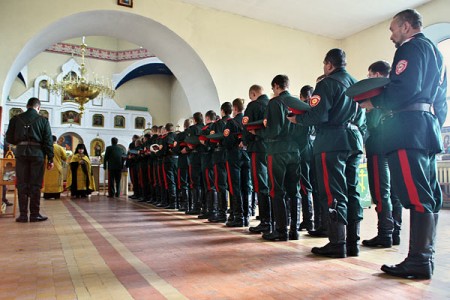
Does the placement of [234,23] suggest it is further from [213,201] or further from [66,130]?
[66,130]

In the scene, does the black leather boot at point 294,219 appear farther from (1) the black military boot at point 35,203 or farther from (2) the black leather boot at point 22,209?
(2) the black leather boot at point 22,209

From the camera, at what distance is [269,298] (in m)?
2.04

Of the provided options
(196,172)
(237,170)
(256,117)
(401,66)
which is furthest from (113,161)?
(401,66)

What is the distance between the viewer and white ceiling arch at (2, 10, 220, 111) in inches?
300

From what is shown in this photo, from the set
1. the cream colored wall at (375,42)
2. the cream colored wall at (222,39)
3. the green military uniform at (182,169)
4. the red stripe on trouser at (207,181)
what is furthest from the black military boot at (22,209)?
the cream colored wall at (375,42)

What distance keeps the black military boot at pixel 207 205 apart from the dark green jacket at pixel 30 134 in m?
2.32

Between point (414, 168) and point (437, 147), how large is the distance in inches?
8.3

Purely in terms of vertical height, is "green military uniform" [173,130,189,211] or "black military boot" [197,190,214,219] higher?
"green military uniform" [173,130,189,211]

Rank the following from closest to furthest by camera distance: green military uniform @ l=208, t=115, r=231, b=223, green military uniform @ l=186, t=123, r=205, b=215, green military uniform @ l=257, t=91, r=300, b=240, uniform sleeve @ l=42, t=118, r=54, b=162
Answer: green military uniform @ l=257, t=91, r=300, b=240
green military uniform @ l=208, t=115, r=231, b=223
uniform sleeve @ l=42, t=118, r=54, b=162
green military uniform @ l=186, t=123, r=205, b=215

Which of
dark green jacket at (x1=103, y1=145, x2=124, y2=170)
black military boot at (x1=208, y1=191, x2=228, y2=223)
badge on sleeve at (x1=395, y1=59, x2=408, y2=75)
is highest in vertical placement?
badge on sleeve at (x1=395, y1=59, x2=408, y2=75)

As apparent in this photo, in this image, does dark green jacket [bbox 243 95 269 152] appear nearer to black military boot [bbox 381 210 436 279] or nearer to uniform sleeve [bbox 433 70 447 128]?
uniform sleeve [bbox 433 70 447 128]

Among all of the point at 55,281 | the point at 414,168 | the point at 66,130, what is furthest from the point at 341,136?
the point at 66,130

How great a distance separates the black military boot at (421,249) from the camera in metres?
2.38

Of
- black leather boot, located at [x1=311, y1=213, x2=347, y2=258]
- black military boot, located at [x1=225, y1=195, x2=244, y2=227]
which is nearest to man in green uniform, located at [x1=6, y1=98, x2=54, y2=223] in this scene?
black military boot, located at [x1=225, y1=195, x2=244, y2=227]
